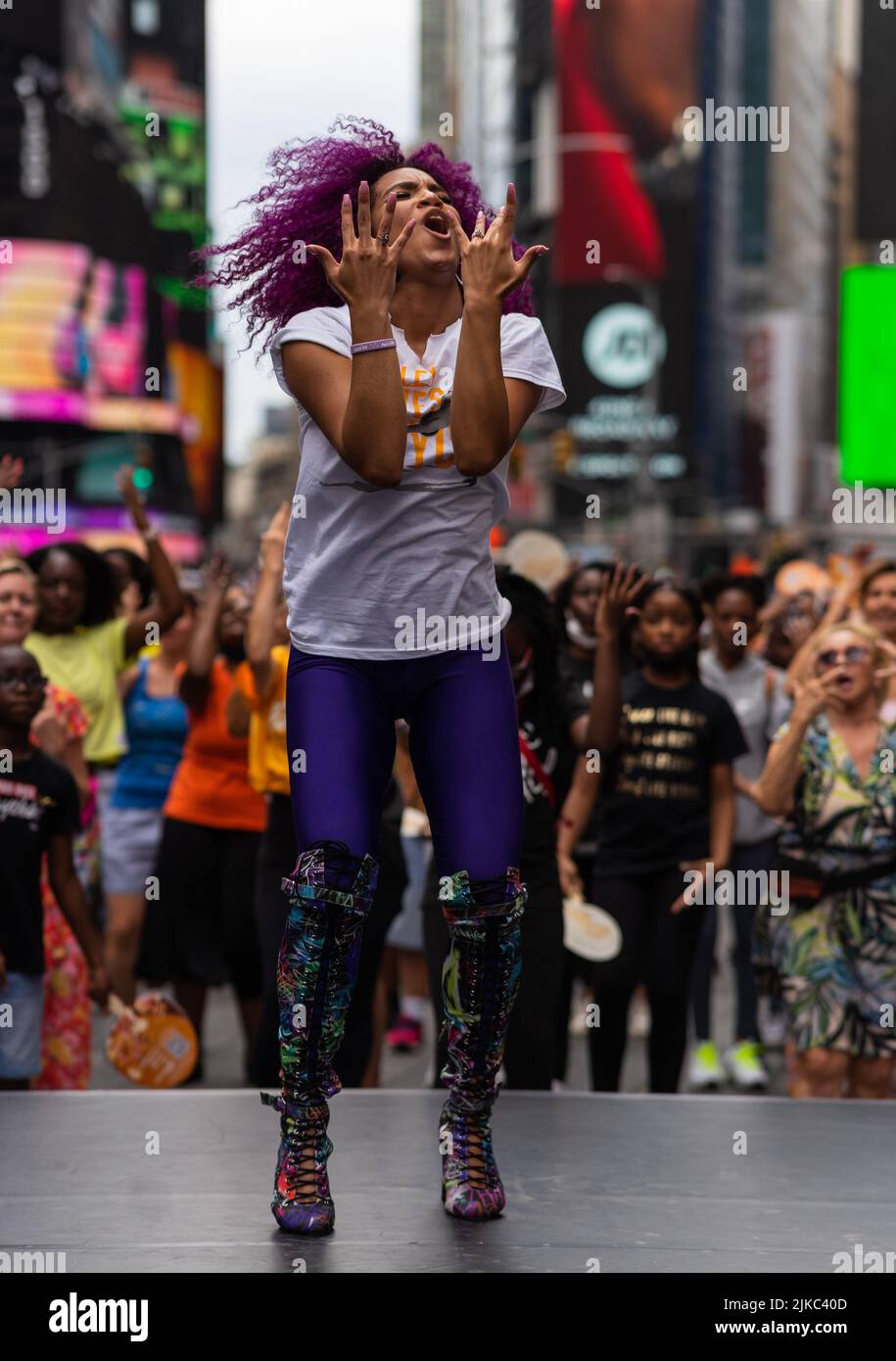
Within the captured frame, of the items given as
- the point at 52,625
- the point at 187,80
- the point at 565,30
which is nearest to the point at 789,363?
the point at 187,80

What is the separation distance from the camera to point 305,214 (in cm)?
482

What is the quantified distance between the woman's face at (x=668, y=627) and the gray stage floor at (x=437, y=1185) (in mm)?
2195

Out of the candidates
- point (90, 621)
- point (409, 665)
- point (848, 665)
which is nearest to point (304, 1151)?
point (409, 665)

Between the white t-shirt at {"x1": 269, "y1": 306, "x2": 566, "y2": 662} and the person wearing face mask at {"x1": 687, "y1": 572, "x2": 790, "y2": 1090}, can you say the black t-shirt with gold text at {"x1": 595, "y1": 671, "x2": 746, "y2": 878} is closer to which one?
the person wearing face mask at {"x1": 687, "y1": 572, "x2": 790, "y2": 1090}

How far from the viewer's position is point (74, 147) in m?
68.6

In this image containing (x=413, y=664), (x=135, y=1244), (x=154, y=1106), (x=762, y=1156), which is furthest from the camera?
(x=154, y=1106)

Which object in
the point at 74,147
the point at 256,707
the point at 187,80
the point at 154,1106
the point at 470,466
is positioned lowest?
the point at 154,1106

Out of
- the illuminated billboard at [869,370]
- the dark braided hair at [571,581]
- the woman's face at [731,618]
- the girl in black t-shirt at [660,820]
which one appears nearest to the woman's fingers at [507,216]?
the girl in black t-shirt at [660,820]

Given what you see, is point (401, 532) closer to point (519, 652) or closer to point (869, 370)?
point (519, 652)

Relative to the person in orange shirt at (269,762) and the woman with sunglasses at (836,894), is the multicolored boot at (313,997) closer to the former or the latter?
the person in orange shirt at (269,762)

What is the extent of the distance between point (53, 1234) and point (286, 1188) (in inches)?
18.1

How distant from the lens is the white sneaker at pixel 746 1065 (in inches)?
366

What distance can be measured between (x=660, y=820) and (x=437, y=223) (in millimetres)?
3529

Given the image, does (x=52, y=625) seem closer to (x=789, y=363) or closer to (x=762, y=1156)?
(x=762, y=1156)
